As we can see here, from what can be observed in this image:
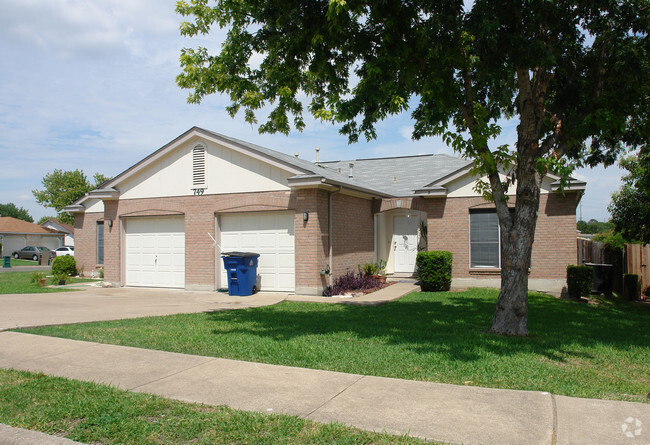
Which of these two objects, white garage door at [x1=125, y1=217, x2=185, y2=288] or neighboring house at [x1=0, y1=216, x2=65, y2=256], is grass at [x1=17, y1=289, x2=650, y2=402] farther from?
neighboring house at [x1=0, y1=216, x2=65, y2=256]

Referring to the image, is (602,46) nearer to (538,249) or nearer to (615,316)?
(615,316)

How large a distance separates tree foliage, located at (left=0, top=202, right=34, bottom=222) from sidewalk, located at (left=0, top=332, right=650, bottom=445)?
372 ft

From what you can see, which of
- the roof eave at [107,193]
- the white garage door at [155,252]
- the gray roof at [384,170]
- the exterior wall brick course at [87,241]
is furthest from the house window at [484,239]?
the exterior wall brick course at [87,241]

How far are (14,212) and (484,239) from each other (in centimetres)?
11179

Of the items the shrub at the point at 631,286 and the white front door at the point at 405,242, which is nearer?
the shrub at the point at 631,286

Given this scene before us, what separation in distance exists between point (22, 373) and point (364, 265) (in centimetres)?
1260

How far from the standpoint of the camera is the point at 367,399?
17.0 ft

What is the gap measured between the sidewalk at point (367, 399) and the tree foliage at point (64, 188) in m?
56.0

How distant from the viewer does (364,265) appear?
17.8 m

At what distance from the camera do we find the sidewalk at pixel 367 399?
14.3 ft

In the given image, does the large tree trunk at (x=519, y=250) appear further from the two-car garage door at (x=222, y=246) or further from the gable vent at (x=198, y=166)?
the gable vent at (x=198, y=166)

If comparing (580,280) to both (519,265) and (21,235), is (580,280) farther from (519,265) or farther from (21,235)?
(21,235)

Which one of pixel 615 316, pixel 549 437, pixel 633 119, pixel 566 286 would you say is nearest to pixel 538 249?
pixel 566 286

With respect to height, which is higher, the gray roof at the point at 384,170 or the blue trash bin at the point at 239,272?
the gray roof at the point at 384,170
